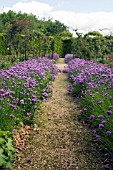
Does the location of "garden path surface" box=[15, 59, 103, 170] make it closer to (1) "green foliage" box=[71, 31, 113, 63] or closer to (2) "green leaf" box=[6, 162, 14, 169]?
(2) "green leaf" box=[6, 162, 14, 169]

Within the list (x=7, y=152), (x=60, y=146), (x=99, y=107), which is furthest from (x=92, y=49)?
(x=7, y=152)

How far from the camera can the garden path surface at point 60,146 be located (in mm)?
3582

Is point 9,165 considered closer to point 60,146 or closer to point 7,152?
point 7,152

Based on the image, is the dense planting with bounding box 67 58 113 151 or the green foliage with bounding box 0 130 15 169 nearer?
the green foliage with bounding box 0 130 15 169

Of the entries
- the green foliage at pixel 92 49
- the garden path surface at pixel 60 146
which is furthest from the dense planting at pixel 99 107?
the green foliage at pixel 92 49

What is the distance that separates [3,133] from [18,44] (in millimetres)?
14307

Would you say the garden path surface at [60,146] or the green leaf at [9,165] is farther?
the garden path surface at [60,146]

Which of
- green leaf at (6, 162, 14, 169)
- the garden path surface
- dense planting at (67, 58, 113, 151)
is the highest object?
dense planting at (67, 58, 113, 151)

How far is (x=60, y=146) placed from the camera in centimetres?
413

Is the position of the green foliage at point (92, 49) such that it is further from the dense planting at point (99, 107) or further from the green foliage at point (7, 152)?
the green foliage at point (7, 152)

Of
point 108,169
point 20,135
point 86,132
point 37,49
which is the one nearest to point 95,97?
point 86,132

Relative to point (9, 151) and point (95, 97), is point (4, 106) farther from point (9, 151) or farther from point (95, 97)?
point (95, 97)

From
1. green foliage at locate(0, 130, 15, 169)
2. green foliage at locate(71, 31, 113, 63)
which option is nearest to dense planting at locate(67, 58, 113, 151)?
green foliage at locate(0, 130, 15, 169)

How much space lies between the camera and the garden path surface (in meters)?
3.58
